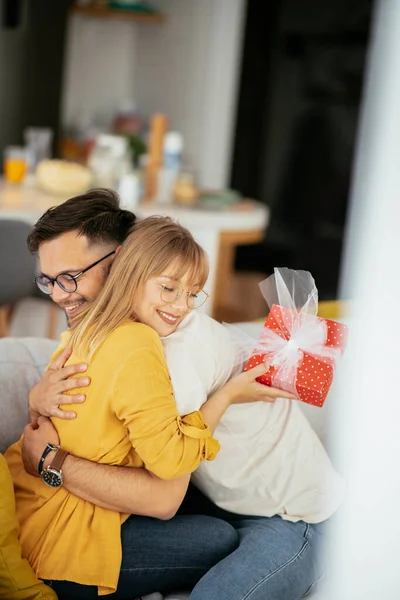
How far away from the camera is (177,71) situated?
201 inches

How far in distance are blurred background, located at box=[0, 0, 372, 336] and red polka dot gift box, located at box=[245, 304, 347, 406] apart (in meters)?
2.54

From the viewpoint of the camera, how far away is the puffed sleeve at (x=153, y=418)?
50.6 inches

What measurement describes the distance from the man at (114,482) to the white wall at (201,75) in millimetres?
3553

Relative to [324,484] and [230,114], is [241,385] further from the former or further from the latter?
[230,114]

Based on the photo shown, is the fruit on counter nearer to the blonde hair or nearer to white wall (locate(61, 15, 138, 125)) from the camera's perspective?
white wall (locate(61, 15, 138, 125))

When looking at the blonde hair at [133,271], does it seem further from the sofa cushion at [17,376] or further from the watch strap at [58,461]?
the sofa cushion at [17,376]

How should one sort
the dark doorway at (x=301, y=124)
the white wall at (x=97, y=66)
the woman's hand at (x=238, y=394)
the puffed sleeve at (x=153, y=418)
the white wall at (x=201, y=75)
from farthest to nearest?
the white wall at (x=97, y=66) < the white wall at (x=201, y=75) < the dark doorway at (x=301, y=124) < the woman's hand at (x=238, y=394) < the puffed sleeve at (x=153, y=418)

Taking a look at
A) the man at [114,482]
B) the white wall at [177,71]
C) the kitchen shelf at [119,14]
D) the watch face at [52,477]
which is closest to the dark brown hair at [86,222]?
the man at [114,482]

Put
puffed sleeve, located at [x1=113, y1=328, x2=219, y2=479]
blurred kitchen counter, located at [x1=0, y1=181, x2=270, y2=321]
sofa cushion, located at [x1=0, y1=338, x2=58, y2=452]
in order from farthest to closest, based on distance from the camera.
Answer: blurred kitchen counter, located at [x1=0, y1=181, x2=270, y2=321] < sofa cushion, located at [x1=0, y1=338, x2=58, y2=452] < puffed sleeve, located at [x1=113, y1=328, x2=219, y2=479]

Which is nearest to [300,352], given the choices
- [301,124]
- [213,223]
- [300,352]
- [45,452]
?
[300,352]

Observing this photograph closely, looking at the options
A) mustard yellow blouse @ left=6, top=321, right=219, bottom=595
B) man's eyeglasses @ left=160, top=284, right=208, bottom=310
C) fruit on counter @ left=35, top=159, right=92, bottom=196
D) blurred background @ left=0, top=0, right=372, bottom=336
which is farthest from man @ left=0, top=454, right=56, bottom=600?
blurred background @ left=0, top=0, right=372, bottom=336

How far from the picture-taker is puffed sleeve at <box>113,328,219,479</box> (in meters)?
1.29

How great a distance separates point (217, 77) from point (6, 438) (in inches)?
145

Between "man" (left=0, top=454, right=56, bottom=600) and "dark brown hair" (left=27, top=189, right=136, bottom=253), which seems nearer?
"man" (left=0, top=454, right=56, bottom=600)
